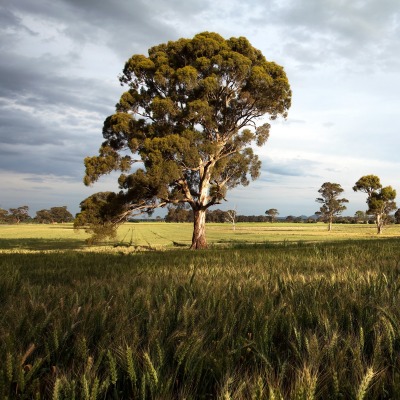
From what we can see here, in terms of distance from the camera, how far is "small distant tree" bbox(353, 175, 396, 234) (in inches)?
2793

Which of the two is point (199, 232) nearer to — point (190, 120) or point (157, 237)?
point (190, 120)

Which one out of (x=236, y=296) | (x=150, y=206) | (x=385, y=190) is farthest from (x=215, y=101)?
(x=385, y=190)

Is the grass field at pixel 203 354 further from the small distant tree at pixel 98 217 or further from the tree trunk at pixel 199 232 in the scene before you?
the tree trunk at pixel 199 232

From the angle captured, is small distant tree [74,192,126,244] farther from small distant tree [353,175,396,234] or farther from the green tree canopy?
small distant tree [353,175,396,234]

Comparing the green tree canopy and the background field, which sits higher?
the green tree canopy

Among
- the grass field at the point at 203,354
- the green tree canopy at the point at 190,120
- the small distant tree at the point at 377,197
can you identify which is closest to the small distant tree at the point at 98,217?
the green tree canopy at the point at 190,120

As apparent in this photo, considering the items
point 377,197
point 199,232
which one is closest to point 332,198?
point 377,197

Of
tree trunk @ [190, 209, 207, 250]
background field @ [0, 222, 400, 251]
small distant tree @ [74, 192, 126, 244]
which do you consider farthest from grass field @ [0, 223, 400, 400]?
tree trunk @ [190, 209, 207, 250]

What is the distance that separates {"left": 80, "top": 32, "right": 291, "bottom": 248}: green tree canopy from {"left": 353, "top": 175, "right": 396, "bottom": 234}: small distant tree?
176 ft

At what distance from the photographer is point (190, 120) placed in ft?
83.5

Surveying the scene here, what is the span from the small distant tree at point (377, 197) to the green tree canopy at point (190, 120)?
53758 mm

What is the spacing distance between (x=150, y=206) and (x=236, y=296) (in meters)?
22.9

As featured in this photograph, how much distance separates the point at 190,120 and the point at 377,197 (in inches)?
2460

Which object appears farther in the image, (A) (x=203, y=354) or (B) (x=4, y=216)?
(B) (x=4, y=216)
